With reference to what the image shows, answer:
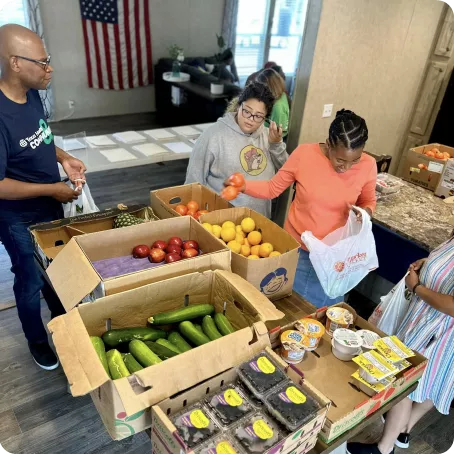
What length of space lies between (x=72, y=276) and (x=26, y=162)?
742 millimetres

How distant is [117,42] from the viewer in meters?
6.52

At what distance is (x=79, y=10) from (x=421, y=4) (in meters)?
4.91

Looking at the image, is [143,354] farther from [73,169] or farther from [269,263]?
[73,169]

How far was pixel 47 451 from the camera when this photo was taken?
1.84 meters

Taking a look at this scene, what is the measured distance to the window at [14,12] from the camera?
5.58 meters

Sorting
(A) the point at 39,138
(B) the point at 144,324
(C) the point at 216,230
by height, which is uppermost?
(A) the point at 39,138

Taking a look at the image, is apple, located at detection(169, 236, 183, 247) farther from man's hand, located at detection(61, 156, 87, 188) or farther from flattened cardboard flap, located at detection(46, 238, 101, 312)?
man's hand, located at detection(61, 156, 87, 188)

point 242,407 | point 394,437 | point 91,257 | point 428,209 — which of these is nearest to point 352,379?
point 242,407

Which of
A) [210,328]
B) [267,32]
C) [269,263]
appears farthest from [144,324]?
[267,32]

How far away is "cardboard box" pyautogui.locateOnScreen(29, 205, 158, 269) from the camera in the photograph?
62.9 inches

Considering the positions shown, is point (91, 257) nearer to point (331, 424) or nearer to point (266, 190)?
point (266, 190)

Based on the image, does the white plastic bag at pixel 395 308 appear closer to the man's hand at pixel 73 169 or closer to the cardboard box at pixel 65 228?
the cardboard box at pixel 65 228

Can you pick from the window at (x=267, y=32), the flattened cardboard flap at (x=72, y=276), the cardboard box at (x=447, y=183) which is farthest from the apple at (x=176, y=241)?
the window at (x=267, y=32)

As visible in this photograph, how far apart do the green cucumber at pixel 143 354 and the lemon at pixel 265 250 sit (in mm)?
647
